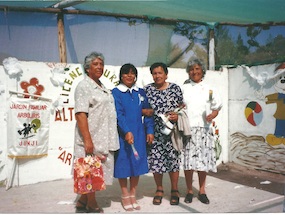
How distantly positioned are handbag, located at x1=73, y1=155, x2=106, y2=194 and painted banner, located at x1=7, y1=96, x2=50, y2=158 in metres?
1.51

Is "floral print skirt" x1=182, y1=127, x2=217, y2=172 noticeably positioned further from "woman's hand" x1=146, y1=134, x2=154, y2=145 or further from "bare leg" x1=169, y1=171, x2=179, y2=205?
"woman's hand" x1=146, y1=134, x2=154, y2=145

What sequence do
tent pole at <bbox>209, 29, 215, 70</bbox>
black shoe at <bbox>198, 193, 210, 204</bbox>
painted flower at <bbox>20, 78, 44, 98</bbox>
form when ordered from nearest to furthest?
black shoe at <bbox>198, 193, 210, 204</bbox> < painted flower at <bbox>20, 78, 44, 98</bbox> < tent pole at <bbox>209, 29, 215, 70</bbox>

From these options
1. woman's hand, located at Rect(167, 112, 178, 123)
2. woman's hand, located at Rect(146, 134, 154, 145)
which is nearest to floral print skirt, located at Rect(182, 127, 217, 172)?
woman's hand, located at Rect(167, 112, 178, 123)

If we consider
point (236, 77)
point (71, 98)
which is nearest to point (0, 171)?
point (71, 98)

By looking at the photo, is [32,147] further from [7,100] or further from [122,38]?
[122,38]

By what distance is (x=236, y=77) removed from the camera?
17.9 ft

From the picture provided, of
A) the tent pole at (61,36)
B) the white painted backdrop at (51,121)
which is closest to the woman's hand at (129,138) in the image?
the white painted backdrop at (51,121)

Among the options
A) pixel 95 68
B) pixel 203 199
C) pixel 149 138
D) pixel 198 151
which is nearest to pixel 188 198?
pixel 203 199

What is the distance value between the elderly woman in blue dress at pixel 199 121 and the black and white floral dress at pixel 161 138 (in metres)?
0.19

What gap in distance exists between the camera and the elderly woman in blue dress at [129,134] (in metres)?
3.15

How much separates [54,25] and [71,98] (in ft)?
3.92

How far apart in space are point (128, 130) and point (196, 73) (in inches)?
44.2

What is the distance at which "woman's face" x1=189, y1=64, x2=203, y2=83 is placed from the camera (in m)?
3.51

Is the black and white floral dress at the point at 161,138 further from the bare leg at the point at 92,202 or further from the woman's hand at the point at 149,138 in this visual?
the bare leg at the point at 92,202
